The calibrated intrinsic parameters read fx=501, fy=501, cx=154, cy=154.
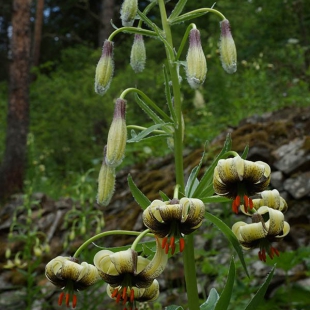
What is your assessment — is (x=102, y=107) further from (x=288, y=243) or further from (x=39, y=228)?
(x=288, y=243)

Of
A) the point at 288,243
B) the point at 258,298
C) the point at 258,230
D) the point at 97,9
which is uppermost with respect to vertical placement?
the point at 97,9

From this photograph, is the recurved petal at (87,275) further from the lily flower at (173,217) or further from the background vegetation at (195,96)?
the background vegetation at (195,96)

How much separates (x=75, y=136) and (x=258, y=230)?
27.0 ft

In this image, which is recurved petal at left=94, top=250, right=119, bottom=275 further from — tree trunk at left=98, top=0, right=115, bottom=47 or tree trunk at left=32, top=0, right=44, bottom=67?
tree trunk at left=32, top=0, right=44, bottom=67

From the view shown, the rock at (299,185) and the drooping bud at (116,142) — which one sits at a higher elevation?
the drooping bud at (116,142)

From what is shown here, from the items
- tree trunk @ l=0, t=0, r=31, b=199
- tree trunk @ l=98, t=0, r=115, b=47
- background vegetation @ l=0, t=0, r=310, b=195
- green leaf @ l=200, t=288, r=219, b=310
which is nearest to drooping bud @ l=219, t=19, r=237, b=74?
green leaf @ l=200, t=288, r=219, b=310

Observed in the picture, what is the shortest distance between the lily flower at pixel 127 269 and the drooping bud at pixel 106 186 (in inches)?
9.4

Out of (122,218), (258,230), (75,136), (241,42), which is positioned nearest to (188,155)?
(122,218)

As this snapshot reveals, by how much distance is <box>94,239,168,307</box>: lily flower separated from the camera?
1.30 metres

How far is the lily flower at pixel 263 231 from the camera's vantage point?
1.43 m

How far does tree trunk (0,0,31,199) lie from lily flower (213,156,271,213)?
6616 mm

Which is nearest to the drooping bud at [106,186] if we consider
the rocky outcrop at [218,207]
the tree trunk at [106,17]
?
the rocky outcrop at [218,207]

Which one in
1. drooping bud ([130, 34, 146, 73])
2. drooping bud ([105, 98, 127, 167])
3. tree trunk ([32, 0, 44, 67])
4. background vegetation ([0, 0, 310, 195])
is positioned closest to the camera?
drooping bud ([105, 98, 127, 167])

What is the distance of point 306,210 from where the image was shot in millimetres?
3555
